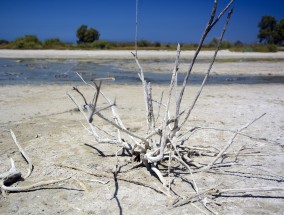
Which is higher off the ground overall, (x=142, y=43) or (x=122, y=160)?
(x=142, y=43)

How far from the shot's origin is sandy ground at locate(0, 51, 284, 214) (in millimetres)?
2807

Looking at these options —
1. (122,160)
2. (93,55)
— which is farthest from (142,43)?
(122,160)

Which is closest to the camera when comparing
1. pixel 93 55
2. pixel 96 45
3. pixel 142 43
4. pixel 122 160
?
pixel 122 160

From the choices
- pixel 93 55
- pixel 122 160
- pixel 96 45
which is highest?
pixel 96 45

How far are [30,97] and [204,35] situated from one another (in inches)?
246

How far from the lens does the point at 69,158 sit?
154 inches

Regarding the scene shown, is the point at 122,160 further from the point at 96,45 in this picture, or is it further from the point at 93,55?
the point at 96,45

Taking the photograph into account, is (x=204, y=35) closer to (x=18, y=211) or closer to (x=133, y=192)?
(x=133, y=192)

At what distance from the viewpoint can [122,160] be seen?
381cm

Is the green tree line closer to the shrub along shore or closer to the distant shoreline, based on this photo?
the shrub along shore

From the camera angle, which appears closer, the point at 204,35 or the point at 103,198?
the point at 204,35

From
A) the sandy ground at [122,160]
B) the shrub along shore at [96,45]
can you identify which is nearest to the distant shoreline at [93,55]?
the shrub along shore at [96,45]

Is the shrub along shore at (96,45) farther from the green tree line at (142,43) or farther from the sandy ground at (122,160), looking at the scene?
the sandy ground at (122,160)

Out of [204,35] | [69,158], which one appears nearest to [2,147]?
[69,158]
